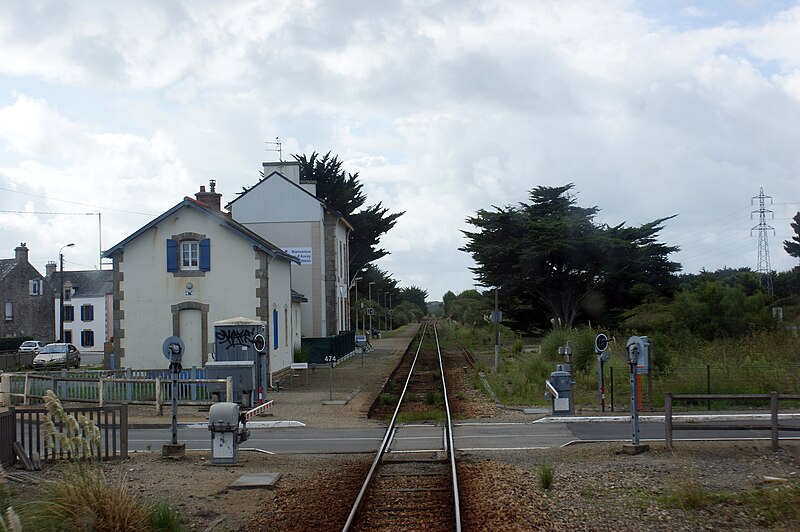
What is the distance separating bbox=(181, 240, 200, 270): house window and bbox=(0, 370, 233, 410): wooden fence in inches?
205

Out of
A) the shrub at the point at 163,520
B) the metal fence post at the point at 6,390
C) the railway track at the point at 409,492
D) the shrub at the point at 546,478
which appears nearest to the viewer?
the shrub at the point at 163,520

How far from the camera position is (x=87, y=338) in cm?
6581

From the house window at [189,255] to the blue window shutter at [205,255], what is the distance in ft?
0.73

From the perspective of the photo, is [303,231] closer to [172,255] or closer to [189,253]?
[189,253]

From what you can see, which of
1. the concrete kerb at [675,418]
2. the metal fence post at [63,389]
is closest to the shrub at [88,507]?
the concrete kerb at [675,418]

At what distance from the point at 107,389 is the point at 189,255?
261 inches

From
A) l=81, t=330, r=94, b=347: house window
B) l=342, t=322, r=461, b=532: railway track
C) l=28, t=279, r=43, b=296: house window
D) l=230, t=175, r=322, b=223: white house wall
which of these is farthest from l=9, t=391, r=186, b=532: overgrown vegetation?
l=28, t=279, r=43, b=296: house window

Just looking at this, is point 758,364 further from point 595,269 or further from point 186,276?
point 595,269

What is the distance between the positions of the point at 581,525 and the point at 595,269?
41.8 metres

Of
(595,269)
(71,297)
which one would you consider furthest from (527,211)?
(71,297)

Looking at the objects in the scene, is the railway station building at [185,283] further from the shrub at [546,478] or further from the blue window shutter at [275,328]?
the shrub at [546,478]

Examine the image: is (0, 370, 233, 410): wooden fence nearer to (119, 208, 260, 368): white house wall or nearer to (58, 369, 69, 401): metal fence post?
(58, 369, 69, 401): metal fence post

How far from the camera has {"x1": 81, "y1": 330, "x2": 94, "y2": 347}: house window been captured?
2589 inches

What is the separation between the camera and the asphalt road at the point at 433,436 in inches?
567
